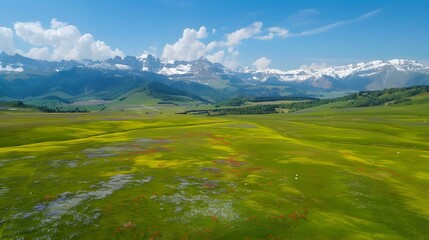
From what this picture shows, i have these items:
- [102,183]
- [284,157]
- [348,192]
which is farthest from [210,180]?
[284,157]

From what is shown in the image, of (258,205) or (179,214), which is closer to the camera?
(179,214)

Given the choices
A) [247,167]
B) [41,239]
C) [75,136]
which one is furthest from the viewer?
[75,136]

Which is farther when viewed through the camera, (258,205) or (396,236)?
(258,205)

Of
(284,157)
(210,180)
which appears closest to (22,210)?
(210,180)

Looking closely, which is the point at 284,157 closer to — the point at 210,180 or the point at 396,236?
the point at 210,180

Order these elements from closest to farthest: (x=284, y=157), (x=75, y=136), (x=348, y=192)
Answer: (x=348, y=192) → (x=284, y=157) → (x=75, y=136)

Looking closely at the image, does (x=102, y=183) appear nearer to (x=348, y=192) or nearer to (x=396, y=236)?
(x=348, y=192)
